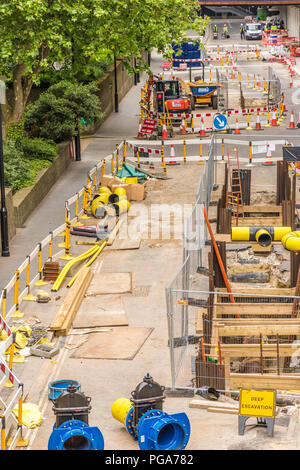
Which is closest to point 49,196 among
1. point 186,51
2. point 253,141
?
point 253,141

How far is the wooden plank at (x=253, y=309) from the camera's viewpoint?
1831 cm

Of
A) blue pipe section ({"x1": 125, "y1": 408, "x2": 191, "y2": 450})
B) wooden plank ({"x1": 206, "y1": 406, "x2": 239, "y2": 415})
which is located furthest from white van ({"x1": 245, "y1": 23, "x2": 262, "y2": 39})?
blue pipe section ({"x1": 125, "y1": 408, "x2": 191, "y2": 450})

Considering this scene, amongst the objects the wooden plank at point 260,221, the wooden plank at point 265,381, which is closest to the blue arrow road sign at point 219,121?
the wooden plank at point 260,221

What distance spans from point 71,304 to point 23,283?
2.26 meters

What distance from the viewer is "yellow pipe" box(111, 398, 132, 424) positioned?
14.8m

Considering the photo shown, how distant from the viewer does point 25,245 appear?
2512cm

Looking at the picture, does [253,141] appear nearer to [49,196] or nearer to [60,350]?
[49,196]

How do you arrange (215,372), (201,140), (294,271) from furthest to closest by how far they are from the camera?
(201,140), (294,271), (215,372)

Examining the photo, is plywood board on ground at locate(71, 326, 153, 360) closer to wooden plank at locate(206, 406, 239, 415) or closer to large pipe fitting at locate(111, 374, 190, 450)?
wooden plank at locate(206, 406, 239, 415)

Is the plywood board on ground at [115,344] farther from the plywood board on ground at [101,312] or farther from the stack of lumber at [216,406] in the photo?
the stack of lumber at [216,406]

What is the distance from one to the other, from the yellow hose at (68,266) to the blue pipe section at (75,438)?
8593 millimetres

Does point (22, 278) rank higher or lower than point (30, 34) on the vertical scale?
lower
